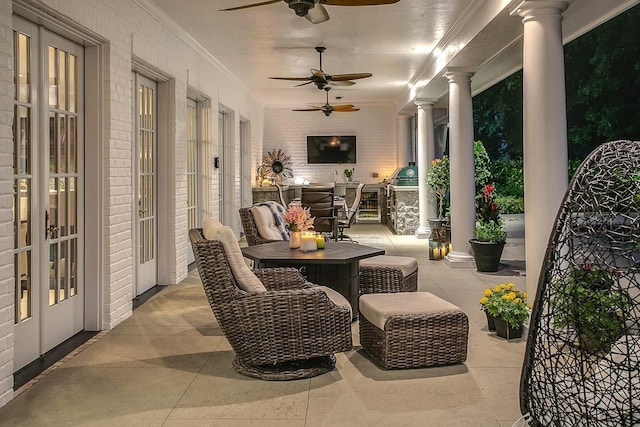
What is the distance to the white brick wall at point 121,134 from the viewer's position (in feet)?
10.8

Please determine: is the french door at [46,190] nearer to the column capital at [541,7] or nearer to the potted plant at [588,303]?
the potted plant at [588,303]

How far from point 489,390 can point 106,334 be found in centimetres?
279

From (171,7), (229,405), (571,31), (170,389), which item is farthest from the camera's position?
(571,31)

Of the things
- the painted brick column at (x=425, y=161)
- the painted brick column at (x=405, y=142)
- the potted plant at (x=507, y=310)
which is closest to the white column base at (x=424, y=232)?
the painted brick column at (x=425, y=161)

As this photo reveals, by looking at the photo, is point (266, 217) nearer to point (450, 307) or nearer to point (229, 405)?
point (450, 307)

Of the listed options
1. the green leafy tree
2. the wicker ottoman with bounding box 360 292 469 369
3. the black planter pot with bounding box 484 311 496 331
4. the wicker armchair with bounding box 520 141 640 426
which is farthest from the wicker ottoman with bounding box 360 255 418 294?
the green leafy tree

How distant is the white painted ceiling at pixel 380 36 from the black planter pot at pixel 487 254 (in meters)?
2.13

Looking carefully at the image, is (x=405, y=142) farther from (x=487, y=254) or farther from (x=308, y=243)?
(x=308, y=243)

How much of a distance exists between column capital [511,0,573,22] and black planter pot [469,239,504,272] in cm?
312

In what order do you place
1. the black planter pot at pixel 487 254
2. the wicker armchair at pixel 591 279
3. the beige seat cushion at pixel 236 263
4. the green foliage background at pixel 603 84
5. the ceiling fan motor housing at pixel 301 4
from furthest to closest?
the green foliage background at pixel 603 84, the black planter pot at pixel 487 254, the ceiling fan motor housing at pixel 301 4, the beige seat cushion at pixel 236 263, the wicker armchair at pixel 591 279

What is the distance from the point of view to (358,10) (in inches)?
244

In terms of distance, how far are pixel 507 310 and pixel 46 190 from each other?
3.23m

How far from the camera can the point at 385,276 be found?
16.6 feet

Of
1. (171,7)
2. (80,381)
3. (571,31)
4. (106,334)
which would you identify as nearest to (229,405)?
(80,381)
